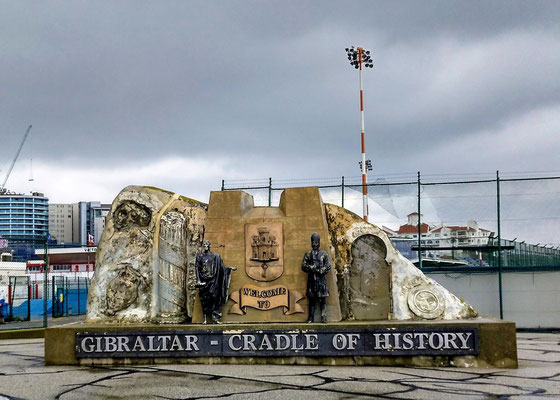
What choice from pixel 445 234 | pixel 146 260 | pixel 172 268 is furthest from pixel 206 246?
pixel 445 234

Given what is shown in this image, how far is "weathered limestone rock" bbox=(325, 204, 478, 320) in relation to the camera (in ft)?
42.0

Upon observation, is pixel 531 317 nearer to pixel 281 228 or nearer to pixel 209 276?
pixel 281 228

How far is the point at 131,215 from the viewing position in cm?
1384

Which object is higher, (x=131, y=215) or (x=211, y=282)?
(x=131, y=215)

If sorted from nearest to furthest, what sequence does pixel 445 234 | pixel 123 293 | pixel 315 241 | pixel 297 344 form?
pixel 297 344
pixel 315 241
pixel 123 293
pixel 445 234

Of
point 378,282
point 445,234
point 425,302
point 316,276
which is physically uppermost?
point 445,234

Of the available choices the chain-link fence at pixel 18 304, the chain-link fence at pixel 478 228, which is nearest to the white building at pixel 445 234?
the chain-link fence at pixel 478 228

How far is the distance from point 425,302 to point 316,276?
235 cm

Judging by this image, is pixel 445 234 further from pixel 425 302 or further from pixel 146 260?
pixel 146 260

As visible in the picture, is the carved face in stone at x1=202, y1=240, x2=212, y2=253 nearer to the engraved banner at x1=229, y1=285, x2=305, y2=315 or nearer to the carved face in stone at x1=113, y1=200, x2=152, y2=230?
the engraved banner at x1=229, y1=285, x2=305, y2=315

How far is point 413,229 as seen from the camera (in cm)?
2041

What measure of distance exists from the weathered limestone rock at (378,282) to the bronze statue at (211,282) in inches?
97.7

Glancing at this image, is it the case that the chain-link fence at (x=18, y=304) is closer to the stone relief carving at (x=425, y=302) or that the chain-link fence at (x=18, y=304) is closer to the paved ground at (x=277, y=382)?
the paved ground at (x=277, y=382)

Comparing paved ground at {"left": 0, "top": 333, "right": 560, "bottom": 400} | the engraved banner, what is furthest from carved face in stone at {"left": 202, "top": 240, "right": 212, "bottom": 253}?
paved ground at {"left": 0, "top": 333, "right": 560, "bottom": 400}
